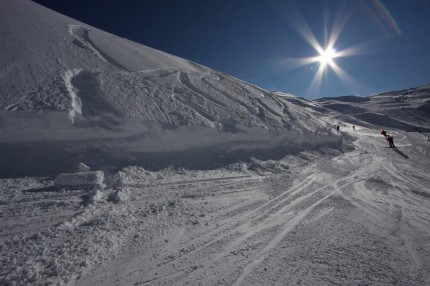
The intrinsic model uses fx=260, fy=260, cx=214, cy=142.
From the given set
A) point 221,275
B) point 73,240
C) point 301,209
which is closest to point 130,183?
point 73,240

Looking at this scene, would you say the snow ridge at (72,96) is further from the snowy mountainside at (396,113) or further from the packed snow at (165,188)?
the snowy mountainside at (396,113)

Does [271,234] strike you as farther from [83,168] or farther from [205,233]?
[83,168]

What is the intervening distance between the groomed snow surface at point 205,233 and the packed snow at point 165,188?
3 centimetres

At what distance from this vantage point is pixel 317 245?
4789 mm

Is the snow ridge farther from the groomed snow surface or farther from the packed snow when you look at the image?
the groomed snow surface

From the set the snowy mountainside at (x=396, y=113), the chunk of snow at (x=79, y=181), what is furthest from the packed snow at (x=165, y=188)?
the snowy mountainside at (x=396, y=113)

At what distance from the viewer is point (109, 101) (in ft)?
33.6

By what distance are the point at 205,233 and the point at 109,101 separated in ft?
24.1

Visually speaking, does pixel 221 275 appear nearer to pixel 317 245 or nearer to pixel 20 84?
pixel 317 245

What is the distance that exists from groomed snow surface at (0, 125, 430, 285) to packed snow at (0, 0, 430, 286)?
1.2 inches

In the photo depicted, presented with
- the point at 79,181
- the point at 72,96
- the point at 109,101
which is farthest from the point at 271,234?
the point at 72,96

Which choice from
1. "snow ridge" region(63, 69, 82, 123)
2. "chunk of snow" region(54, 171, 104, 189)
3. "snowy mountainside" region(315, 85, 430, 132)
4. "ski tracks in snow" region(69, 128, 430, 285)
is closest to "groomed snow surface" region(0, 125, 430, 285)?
"ski tracks in snow" region(69, 128, 430, 285)

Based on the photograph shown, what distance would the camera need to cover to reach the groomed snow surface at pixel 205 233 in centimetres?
383

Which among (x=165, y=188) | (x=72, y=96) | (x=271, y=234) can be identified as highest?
(x=72, y=96)
